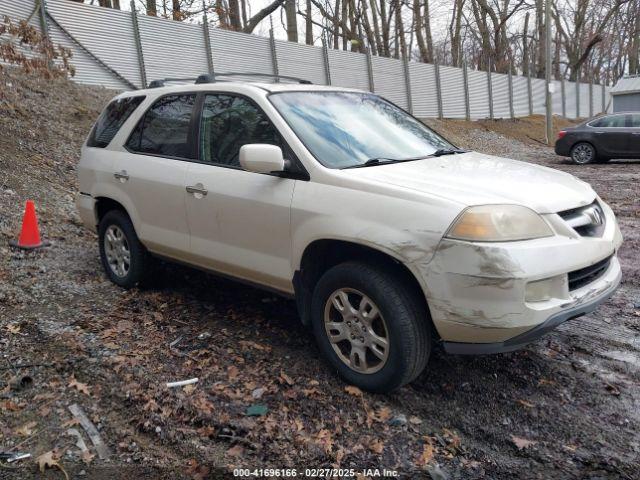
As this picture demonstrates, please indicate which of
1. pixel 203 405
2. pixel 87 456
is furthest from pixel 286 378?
pixel 87 456

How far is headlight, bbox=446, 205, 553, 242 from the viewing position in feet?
10.0

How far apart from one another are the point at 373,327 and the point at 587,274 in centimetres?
123

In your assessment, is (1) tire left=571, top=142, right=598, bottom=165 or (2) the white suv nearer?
(2) the white suv

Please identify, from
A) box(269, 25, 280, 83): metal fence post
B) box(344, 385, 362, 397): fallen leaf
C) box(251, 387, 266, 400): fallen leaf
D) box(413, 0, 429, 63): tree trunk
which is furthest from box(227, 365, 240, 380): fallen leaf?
box(413, 0, 429, 63): tree trunk

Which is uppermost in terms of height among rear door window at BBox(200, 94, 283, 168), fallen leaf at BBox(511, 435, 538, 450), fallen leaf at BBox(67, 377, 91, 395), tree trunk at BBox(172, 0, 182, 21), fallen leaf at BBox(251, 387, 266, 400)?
tree trunk at BBox(172, 0, 182, 21)

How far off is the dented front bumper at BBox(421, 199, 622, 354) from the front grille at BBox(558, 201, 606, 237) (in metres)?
0.13

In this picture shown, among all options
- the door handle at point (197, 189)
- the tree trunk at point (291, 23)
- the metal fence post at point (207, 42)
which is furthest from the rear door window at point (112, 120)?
the tree trunk at point (291, 23)

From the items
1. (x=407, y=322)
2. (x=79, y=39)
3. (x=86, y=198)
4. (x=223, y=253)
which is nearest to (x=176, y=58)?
(x=79, y=39)

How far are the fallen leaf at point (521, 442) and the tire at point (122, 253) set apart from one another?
335 cm

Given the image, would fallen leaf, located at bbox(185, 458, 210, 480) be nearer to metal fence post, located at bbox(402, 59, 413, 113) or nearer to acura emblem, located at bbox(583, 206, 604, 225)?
acura emblem, located at bbox(583, 206, 604, 225)

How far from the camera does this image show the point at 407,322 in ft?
10.6

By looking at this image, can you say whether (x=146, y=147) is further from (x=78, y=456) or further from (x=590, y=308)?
(x=590, y=308)

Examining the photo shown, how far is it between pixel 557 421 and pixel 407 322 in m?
0.98

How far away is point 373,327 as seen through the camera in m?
3.48
